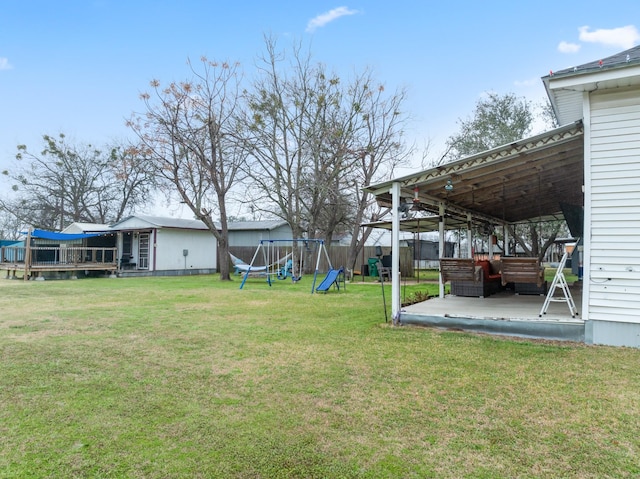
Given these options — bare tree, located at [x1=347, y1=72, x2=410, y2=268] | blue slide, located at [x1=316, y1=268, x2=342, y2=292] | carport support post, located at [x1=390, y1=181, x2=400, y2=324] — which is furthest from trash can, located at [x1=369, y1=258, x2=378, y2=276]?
carport support post, located at [x1=390, y1=181, x2=400, y2=324]

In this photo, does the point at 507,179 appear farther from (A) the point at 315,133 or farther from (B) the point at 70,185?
(B) the point at 70,185

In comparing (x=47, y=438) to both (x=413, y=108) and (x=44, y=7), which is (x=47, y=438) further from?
(x=413, y=108)

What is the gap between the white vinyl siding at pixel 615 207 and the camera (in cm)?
444

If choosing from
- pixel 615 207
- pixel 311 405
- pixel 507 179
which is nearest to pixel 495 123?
pixel 507 179

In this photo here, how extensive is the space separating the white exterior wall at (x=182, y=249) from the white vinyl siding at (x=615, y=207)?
57.1ft

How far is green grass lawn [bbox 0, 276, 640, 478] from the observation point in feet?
7.26

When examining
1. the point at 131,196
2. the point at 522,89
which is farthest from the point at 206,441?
the point at 131,196

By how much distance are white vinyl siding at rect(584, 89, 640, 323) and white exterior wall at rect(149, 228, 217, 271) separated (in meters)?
17.4

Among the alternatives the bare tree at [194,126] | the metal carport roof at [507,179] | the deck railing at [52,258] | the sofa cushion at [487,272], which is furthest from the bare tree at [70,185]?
the sofa cushion at [487,272]

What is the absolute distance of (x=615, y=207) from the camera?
14.8 feet

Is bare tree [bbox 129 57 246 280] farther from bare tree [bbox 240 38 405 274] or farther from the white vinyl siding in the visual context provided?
Answer: the white vinyl siding

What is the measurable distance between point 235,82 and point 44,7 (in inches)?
306

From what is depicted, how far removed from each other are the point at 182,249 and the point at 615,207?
18.1 meters

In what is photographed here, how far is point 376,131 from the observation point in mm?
18562
